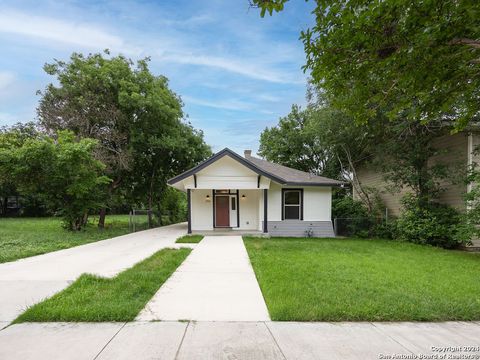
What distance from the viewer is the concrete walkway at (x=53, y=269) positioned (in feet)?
14.5

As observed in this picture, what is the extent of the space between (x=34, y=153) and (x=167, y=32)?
24.8 feet

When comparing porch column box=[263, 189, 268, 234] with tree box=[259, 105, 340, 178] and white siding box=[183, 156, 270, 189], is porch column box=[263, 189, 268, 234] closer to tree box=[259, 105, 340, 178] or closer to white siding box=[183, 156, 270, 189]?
white siding box=[183, 156, 270, 189]

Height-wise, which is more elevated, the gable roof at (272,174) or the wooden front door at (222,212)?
the gable roof at (272,174)

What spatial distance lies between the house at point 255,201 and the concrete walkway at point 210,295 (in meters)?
6.50

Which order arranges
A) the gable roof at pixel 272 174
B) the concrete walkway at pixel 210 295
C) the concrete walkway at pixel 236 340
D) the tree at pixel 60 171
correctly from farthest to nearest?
1. the gable roof at pixel 272 174
2. the tree at pixel 60 171
3. the concrete walkway at pixel 210 295
4. the concrete walkway at pixel 236 340

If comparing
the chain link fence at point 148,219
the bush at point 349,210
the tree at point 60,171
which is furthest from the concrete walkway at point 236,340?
the chain link fence at point 148,219

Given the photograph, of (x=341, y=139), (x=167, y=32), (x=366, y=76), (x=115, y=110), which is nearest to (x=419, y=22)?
(x=366, y=76)

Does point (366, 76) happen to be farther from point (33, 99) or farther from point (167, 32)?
point (33, 99)

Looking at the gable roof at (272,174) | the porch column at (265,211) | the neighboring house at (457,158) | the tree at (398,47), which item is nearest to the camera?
the tree at (398,47)

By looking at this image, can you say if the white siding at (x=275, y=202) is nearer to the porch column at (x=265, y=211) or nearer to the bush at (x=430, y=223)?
the porch column at (x=265, y=211)

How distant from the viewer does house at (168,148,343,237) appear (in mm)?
13516

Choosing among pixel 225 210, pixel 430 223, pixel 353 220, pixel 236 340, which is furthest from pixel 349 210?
pixel 236 340

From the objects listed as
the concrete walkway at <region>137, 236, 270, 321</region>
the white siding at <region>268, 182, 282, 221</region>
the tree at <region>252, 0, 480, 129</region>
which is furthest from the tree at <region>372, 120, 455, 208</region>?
the concrete walkway at <region>137, 236, 270, 321</region>

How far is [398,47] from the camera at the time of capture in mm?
3365
